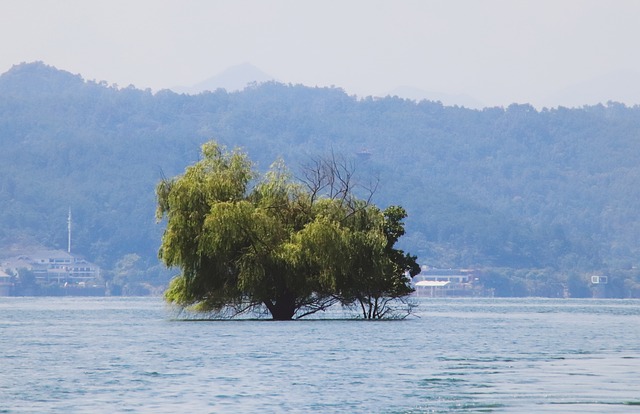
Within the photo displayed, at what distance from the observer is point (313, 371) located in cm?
3797

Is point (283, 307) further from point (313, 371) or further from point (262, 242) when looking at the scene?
point (313, 371)

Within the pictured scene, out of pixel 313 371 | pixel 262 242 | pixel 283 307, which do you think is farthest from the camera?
pixel 283 307

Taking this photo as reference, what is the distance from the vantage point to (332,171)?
63594 mm

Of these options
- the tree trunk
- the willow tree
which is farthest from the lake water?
the tree trunk

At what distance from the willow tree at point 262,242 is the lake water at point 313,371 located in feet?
6.98

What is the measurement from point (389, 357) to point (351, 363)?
112 inches

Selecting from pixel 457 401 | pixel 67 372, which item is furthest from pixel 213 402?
pixel 67 372

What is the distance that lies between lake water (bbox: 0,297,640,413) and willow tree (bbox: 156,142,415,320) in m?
2.13

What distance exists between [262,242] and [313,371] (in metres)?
24.2

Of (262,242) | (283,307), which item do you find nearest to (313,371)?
(262,242)

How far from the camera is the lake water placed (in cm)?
2962

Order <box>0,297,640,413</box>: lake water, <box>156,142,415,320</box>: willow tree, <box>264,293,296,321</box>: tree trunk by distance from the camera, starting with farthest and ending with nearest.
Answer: <box>264,293,296,321</box>: tree trunk, <box>156,142,415,320</box>: willow tree, <box>0,297,640,413</box>: lake water

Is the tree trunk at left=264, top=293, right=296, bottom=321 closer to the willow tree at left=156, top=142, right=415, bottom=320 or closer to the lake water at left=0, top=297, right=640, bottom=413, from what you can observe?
the willow tree at left=156, top=142, right=415, bottom=320

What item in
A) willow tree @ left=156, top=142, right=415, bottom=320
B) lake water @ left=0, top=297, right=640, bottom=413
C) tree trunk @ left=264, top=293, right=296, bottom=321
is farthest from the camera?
tree trunk @ left=264, top=293, right=296, bottom=321
